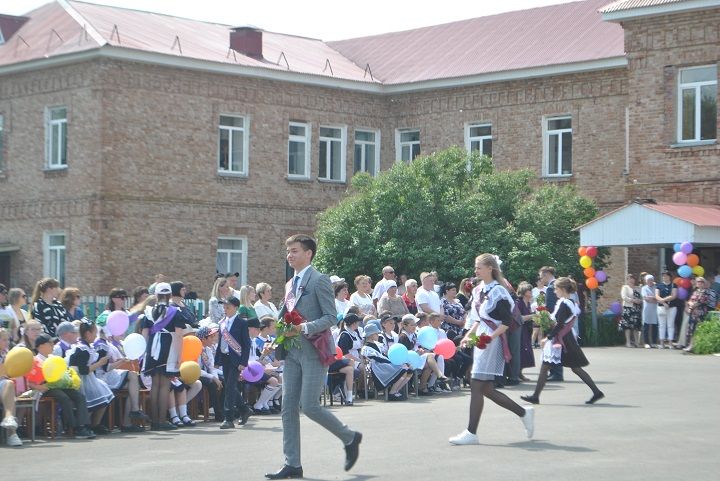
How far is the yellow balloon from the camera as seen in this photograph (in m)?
15.3

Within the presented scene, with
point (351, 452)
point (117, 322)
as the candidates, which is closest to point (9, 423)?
point (117, 322)

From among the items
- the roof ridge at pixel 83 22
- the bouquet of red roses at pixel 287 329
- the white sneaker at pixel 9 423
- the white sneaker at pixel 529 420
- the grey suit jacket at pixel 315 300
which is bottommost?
the white sneaker at pixel 9 423

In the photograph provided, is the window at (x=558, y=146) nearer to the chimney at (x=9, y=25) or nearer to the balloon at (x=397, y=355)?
the chimney at (x=9, y=25)

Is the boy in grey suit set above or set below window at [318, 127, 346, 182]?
below

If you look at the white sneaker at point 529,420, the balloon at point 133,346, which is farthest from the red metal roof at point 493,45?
the white sneaker at point 529,420

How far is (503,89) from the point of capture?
41.0 m

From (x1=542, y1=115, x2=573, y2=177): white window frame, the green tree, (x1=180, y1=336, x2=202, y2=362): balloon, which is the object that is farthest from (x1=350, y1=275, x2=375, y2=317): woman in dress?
(x1=542, y1=115, x2=573, y2=177): white window frame

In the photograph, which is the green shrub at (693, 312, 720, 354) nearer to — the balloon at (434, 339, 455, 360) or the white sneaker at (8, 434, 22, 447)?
the balloon at (434, 339, 455, 360)

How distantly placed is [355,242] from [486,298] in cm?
2091

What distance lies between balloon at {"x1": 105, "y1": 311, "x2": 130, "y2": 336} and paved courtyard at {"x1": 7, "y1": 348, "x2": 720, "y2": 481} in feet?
4.83

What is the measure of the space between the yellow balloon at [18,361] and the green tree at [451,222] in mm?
20072

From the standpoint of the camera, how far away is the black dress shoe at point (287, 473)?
1224 cm

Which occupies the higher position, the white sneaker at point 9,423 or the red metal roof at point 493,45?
the red metal roof at point 493,45

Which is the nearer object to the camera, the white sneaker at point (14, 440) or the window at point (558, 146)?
the white sneaker at point (14, 440)
